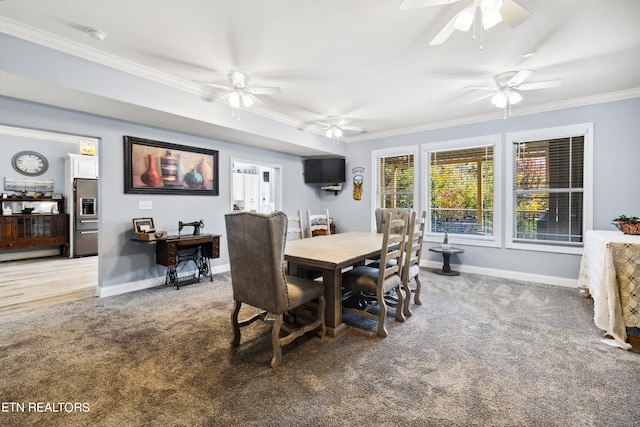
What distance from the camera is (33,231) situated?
20.1 ft

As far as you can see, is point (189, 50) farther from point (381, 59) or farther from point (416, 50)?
point (416, 50)

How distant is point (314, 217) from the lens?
4.24m

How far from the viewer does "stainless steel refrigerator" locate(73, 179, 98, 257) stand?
630 centimetres

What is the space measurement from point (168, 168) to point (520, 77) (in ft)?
14.8

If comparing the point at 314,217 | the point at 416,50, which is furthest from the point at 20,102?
the point at 416,50

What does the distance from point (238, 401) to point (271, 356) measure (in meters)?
0.51

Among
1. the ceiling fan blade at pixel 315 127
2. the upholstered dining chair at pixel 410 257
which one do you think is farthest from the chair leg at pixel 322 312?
the ceiling fan blade at pixel 315 127

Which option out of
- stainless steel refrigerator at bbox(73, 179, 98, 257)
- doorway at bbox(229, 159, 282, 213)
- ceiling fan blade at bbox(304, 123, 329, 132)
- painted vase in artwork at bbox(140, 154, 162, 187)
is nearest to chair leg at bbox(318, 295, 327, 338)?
painted vase in artwork at bbox(140, 154, 162, 187)

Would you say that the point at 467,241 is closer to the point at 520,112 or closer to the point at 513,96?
the point at 520,112

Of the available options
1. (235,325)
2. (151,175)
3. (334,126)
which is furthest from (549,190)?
(151,175)

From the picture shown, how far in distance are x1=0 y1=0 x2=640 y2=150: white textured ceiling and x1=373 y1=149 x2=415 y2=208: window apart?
1.79 meters

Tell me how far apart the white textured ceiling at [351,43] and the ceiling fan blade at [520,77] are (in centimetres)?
14

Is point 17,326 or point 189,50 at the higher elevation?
point 189,50

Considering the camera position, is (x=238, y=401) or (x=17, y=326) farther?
(x=17, y=326)
